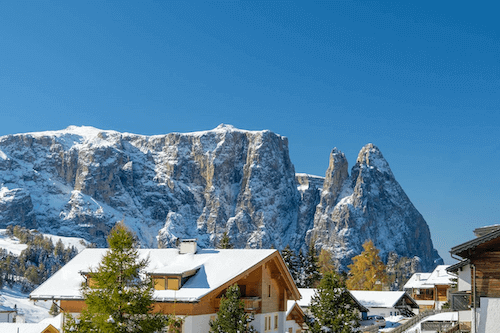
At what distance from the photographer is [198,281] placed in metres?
29.1

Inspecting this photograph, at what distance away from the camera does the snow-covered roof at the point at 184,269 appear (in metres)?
28.0

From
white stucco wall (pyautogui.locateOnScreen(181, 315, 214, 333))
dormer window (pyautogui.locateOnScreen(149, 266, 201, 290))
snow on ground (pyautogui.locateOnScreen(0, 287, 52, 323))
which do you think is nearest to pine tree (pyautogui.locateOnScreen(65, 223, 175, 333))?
white stucco wall (pyautogui.locateOnScreen(181, 315, 214, 333))

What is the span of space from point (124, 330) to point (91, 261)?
1592 cm

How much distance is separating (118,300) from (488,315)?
1433 cm

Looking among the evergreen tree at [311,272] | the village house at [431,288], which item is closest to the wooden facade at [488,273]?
the village house at [431,288]

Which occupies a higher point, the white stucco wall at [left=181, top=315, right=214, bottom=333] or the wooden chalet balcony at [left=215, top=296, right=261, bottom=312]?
the wooden chalet balcony at [left=215, top=296, right=261, bottom=312]

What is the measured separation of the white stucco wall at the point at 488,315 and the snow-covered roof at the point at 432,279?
61821 millimetres

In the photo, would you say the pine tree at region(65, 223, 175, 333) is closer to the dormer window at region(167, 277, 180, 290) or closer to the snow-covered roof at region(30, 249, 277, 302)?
the snow-covered roof at region(30, 249, 277, 302)

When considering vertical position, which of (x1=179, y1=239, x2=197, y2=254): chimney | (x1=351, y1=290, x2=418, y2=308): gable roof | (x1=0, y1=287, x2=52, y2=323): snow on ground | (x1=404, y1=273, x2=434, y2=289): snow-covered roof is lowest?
(x1=0, y1=287, x2=52, y2=323): snow on ground

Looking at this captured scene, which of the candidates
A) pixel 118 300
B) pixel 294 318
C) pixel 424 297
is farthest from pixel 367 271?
pixel 118 300

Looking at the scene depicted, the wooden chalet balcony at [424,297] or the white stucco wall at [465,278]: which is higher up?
the white stucco wall at [465,278]

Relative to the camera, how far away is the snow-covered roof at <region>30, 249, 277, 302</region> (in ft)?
91.9

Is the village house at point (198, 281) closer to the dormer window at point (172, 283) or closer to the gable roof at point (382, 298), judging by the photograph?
the dormer window at point (172, 283)

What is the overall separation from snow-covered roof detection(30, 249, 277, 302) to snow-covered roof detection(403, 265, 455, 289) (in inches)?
2298
